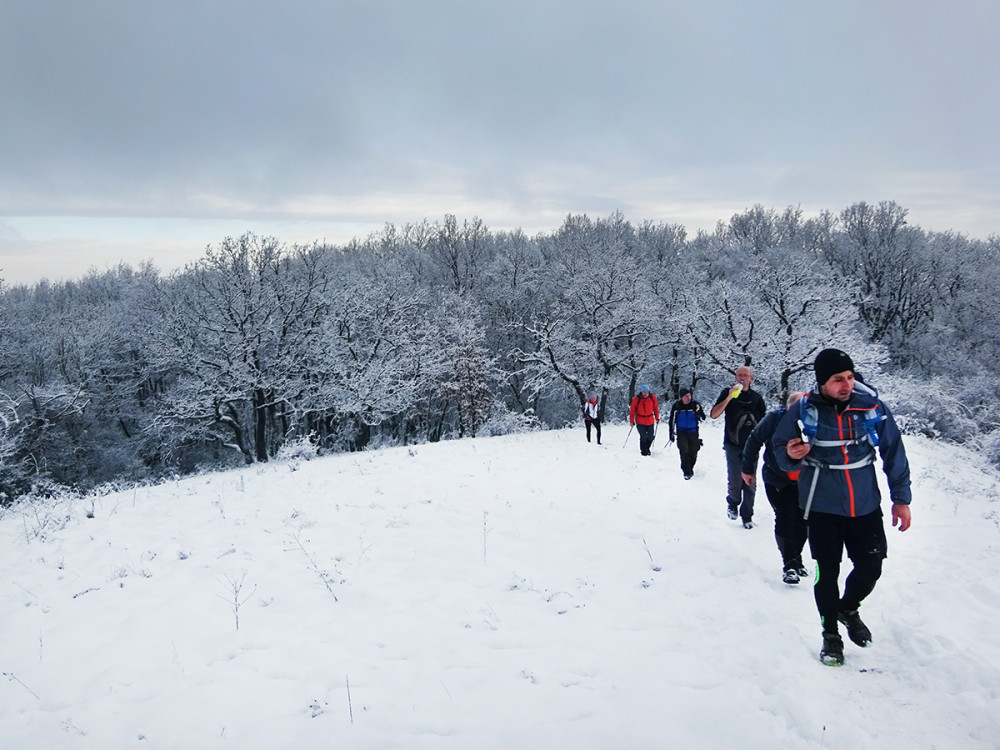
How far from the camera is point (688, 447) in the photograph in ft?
33.9

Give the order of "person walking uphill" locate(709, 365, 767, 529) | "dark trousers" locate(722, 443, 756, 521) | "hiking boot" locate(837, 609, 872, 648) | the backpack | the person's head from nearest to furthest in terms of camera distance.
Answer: the person's head
"hiking boot" locate(837, 609, 872, 648)
"person walking uphill" locate(709, 365, 767, 529)
"dark trousers" locate(722, 443, 756, 521)
the backpack

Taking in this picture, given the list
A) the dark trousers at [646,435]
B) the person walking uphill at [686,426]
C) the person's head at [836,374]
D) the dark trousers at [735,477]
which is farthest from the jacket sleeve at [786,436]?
the dark trousers at [646,435]

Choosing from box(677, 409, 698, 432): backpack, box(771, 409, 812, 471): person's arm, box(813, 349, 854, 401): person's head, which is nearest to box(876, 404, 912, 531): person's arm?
box(813, 349, 854, 401): person's head

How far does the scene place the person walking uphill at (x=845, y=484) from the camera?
4031mm

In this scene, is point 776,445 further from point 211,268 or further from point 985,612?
point 211,268

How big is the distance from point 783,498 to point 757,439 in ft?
2.90

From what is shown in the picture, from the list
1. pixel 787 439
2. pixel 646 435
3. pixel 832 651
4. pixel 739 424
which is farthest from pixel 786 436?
pixel 646 435

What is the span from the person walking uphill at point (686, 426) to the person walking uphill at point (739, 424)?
2.30 metres

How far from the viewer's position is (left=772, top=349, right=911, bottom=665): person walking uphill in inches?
159

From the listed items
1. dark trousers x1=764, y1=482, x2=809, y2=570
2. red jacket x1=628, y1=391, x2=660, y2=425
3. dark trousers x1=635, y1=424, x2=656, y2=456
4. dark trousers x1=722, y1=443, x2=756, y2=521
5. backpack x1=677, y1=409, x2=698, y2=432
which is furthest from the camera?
dark trousers x1=635, y1=424, x2=656, y2=456

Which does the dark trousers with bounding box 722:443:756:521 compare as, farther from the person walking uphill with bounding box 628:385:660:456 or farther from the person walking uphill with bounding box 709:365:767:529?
the person walking uphill with bounding box 628:385:660:456

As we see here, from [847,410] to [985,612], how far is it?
284 centimetres

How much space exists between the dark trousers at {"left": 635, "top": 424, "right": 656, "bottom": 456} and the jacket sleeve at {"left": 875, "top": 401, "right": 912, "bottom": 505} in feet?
28.9

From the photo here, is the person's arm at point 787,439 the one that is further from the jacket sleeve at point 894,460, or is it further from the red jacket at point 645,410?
the red jacket at point 645,410
